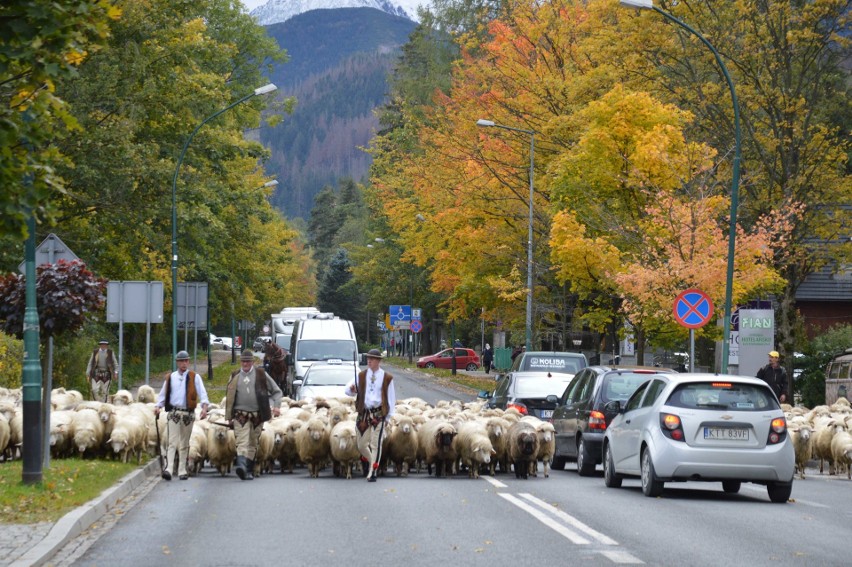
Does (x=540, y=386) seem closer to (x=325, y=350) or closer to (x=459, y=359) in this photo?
(x=325, y=350)

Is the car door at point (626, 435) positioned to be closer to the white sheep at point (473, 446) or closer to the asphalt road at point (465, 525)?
the asphalt road at point (465, 525)

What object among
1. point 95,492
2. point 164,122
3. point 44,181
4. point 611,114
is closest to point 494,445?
point 95,492

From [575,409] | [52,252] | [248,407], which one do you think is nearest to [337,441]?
[248,407]

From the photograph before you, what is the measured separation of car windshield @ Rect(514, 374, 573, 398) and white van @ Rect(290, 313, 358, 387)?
45.8 feet

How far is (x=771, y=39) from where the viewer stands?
35156 millimetres

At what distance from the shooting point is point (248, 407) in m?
19.2

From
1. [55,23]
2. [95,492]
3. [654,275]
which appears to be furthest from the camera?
[654,275]

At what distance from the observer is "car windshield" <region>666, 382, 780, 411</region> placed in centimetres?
1600

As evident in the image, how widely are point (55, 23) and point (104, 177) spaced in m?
26.7

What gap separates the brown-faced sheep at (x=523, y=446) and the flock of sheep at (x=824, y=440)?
413cm

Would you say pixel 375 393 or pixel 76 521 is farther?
pixel 375 393

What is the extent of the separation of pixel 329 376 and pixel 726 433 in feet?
58.0

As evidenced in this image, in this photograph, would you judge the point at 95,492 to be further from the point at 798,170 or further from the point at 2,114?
the point at 798,170

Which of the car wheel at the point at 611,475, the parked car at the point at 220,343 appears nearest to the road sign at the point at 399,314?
the parked car at the point at 220,343
